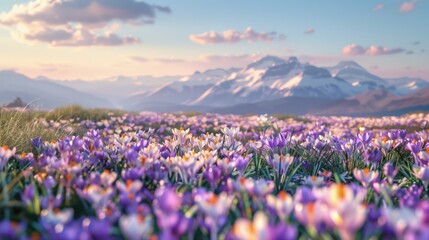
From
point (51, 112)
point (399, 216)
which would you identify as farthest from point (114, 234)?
point (51, 112)

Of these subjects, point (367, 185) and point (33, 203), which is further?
point (367, 185)

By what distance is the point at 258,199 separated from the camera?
2867 millimetres

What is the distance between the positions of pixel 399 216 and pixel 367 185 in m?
1.45

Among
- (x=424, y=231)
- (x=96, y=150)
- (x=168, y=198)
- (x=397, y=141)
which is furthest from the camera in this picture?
(x=397, y=141)

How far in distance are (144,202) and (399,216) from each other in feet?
6.45

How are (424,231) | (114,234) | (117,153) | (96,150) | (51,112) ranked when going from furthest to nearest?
1. (51,112)
2. (117,153)
3. (96,150)
4. (114,234)
5. (424,231)

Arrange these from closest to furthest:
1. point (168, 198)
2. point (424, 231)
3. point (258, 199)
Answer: point (424, 231), point (168, 198), point (258, 199)

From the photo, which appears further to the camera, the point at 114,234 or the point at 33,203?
the point at 33,203

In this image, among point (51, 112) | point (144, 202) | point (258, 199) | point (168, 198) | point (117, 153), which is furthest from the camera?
point (51, 112)

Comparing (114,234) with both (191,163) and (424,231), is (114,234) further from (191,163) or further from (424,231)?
(424,231)

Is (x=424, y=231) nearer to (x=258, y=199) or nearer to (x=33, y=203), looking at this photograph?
(x=258, y=199)

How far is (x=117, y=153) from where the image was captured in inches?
200

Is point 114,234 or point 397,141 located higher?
point 397,141

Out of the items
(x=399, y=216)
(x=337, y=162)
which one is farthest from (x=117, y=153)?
(x=399, y=216)
